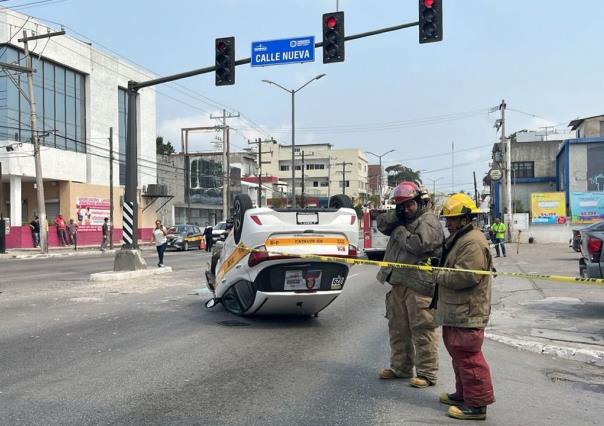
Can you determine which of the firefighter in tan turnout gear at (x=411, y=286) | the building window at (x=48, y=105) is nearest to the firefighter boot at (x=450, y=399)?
the firefighter in tan turnout gear at (x=411, y=286)

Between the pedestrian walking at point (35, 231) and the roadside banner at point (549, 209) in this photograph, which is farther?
the roadside banner at point (549, 209)

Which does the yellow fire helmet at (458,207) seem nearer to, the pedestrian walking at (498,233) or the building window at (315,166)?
the pedestrian walking at (498,233)

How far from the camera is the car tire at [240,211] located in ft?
27.5

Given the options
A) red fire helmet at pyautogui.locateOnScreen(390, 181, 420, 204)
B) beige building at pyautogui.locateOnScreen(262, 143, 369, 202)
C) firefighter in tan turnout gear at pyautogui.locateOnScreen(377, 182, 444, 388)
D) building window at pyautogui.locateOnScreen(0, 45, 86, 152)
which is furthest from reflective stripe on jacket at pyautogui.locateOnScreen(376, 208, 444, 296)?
beige building at pyautogui.locateOnScreen(262, 143, 369, 202)

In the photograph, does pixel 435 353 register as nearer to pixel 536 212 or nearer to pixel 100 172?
pixel 536 212

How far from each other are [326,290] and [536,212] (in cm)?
3260

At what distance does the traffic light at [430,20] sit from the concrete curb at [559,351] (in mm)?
9130

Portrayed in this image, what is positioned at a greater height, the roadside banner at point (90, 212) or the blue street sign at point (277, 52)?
the blue street sign at point (277, 52)

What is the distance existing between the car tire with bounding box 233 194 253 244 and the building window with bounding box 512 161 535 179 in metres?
59.7

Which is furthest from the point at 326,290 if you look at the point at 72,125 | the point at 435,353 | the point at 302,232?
the point at 72,125

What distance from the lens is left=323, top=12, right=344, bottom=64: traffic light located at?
1577 centimetres

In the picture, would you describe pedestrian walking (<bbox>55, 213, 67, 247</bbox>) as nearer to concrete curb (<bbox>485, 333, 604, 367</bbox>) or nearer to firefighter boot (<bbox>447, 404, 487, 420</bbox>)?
concrete curb (<bbox>485, 333, 604, 367</bbox>)

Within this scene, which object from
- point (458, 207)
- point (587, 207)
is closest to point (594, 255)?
point (458, 207)

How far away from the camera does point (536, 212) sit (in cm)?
3759
